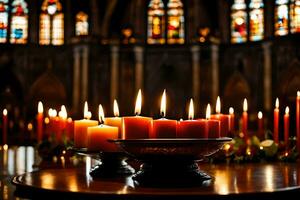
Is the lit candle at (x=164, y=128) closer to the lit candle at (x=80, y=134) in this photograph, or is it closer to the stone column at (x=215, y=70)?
the lit candle at (x=80, y=134)

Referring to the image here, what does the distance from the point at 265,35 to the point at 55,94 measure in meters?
9.46

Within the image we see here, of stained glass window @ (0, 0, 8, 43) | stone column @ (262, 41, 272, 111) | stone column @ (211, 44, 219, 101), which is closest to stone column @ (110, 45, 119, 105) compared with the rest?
stone column @ (211, 44, 219, 101)

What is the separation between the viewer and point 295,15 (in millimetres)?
23141

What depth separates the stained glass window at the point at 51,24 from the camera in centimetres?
2623

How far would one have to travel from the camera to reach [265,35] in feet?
77.5

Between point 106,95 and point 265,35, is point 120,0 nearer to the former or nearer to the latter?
point 106,95

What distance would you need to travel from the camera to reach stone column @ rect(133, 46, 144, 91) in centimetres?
2502

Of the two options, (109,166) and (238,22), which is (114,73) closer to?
(238,22)

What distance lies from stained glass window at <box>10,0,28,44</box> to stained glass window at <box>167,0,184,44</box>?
6.41m

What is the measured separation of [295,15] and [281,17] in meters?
0.61

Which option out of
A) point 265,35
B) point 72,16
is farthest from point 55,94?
point 265,35

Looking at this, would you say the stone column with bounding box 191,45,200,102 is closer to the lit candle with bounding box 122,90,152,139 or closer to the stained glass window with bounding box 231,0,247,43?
the stained glass window with bounding box 231,0,247,43

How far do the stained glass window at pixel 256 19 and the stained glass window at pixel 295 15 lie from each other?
1.49 m

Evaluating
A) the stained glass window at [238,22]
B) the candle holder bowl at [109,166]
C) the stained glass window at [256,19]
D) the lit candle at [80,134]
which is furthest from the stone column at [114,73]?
the candle holder bowl at [109,166]
